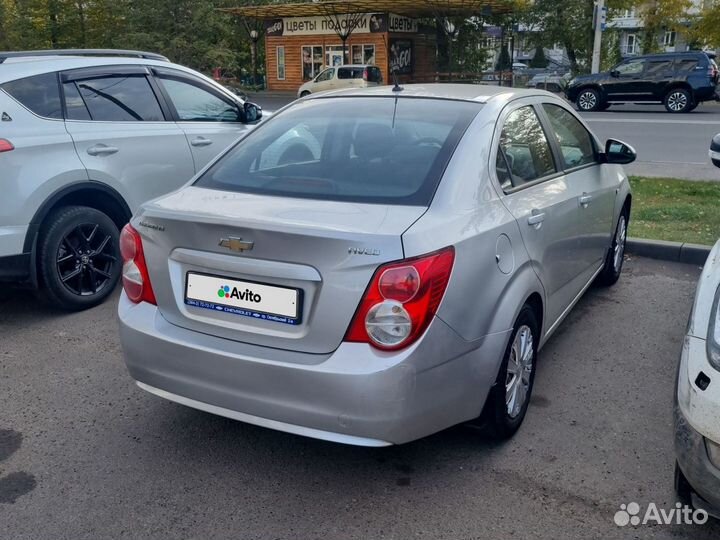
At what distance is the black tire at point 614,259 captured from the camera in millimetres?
5438

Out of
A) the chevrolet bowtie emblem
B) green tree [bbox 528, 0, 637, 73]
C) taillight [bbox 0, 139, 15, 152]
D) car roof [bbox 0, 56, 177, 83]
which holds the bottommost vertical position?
the chevrolet bowtie emblem

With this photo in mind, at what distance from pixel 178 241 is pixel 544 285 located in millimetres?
1815

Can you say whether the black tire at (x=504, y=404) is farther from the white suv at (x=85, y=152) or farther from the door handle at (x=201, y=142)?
the door handle at (x=201, y=142)

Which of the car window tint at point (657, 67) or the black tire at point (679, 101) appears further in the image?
the car window tint at point (657, 67)

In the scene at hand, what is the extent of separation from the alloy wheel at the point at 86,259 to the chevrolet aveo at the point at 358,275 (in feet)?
6.43

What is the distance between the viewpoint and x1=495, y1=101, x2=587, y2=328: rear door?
11.4 feet

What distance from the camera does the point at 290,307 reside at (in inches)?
108

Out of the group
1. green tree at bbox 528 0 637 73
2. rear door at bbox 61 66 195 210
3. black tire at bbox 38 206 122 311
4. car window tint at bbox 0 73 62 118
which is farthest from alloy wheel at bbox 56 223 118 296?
green tree at bbox 528 0 637 73

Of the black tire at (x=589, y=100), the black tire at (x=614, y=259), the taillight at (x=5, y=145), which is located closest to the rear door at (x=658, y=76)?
the black tire at (x=589, y=100)

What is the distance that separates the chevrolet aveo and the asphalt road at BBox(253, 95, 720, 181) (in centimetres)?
769

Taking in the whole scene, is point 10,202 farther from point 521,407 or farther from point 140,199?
point 521,407

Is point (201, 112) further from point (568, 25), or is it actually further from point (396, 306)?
point (568, 25)

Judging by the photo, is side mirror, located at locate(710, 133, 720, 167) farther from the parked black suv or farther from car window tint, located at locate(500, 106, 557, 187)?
the parked black suv

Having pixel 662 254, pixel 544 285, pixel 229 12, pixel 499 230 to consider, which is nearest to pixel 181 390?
pixel 499 230
